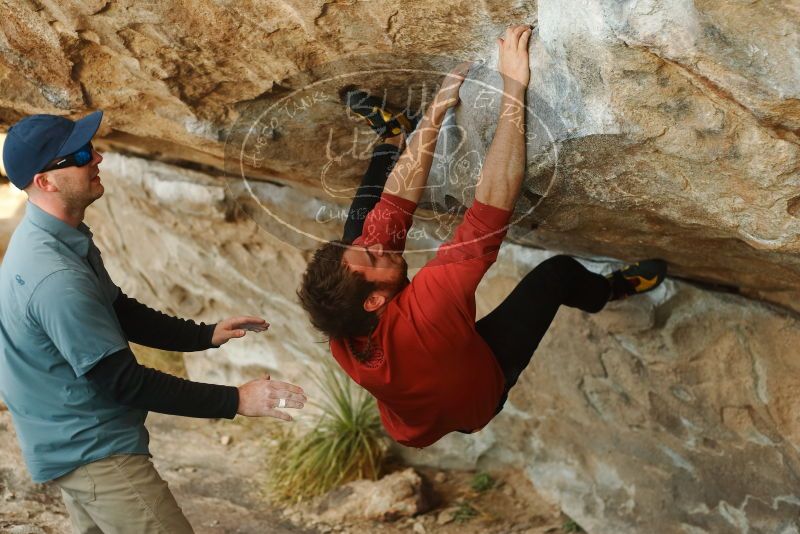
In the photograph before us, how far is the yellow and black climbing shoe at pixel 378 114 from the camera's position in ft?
8.96

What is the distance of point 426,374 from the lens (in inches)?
101

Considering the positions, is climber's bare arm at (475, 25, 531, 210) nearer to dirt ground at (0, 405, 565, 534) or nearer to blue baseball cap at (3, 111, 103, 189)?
blue baseball cap at (3, 111, 103, 189)

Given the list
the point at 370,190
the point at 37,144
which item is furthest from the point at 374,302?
the point at 37,144

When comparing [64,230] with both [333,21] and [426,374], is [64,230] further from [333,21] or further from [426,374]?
[426,374]

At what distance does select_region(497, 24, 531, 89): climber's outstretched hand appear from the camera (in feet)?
7.22

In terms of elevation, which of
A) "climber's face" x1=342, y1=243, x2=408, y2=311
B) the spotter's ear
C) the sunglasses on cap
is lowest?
the spotter's ear

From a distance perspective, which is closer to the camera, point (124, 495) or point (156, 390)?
point (156, 390)

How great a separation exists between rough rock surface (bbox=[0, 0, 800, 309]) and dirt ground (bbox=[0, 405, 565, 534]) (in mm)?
1516

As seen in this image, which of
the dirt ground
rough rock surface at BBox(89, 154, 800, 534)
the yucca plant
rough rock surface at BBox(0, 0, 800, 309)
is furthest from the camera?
the yucca plant

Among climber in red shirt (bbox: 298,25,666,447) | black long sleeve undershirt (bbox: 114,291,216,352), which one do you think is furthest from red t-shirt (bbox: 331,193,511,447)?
black long sleeve undershirt (bbox: 114,291,216,352)

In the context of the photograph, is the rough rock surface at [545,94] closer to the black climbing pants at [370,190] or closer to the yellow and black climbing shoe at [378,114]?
the yellow and black climbing shoe at [378,114]

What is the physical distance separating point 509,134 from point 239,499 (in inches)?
117

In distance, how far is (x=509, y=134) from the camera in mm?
2338

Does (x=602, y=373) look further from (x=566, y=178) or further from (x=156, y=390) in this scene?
(x=156, y=390)
